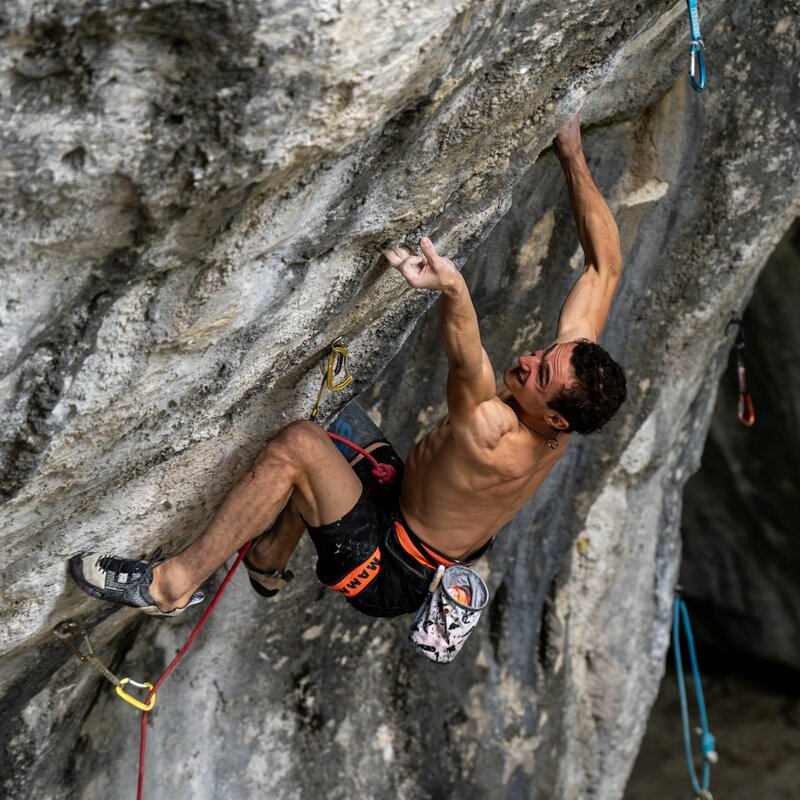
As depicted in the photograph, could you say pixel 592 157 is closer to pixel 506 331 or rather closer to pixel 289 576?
pixel 506 331

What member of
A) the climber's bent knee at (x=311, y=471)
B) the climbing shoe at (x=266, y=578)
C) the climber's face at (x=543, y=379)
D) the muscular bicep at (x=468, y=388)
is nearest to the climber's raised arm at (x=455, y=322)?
the muscular bicep at (x=468, y=388)

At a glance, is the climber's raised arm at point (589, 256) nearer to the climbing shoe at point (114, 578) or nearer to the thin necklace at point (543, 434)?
the thin necklace at point (543, 434)

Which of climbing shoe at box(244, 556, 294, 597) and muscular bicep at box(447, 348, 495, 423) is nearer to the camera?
muscular bicep at box(447, 348, 495, 423)

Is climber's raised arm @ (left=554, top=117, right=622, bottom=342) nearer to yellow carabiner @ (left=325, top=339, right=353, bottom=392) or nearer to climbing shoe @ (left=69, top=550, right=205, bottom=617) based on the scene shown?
yellow carabiner @ (left=325, top=339, right=353, bottom=392)

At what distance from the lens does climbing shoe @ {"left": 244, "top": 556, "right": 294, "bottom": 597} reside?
3.33 meters

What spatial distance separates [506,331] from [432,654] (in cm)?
127

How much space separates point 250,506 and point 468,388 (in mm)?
636

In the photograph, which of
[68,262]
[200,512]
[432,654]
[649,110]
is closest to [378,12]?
[68,262]

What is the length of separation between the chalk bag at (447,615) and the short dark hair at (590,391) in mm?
611

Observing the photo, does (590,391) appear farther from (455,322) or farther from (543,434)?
(455,322)

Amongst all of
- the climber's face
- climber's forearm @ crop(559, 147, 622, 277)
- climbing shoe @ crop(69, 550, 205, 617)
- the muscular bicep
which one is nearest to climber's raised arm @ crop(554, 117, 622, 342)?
climber's forearm @ crop(559, 147, 622, 277)

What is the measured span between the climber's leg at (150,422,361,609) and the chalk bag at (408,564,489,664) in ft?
1.86

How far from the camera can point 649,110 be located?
12.5 ft

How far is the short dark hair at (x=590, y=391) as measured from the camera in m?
2.86
